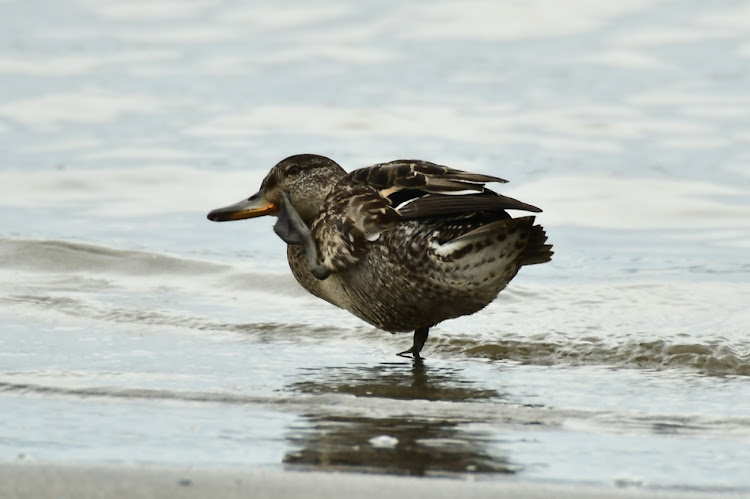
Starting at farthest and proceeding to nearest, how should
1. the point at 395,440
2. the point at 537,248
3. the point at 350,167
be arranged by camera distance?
the point at 350,167 → the point at 537,248 → the point at 395,440

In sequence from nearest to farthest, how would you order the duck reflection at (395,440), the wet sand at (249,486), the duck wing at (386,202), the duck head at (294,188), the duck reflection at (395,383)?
the wet sand at (249,486), the duck reflection at (395,440), the duck reflection at (395,383), the duck wing at (386,202), the duck head at (294,188)

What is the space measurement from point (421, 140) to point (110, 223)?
3.27 m

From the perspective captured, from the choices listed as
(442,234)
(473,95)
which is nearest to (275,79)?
(473,95)

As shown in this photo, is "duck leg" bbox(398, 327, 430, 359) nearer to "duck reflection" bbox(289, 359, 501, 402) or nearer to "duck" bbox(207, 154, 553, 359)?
"duck" bbox(207, 154, 553, 359)

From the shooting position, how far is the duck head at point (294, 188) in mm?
7289

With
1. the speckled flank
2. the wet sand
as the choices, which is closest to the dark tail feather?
the speckled flank

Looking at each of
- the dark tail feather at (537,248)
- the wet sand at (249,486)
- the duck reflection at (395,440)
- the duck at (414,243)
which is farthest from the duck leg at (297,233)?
the wet sand at (249,486)

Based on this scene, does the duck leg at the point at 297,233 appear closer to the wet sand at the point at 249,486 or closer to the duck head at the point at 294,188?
the duck head at the point at 294,188

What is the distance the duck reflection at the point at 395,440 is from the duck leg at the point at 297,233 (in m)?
0.87

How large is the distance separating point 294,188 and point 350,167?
4.39m

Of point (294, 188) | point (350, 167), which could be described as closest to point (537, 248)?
point (294, 188)

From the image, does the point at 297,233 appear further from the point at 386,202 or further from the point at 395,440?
the point at 395,440

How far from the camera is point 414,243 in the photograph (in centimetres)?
623

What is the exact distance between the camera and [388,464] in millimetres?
4402
